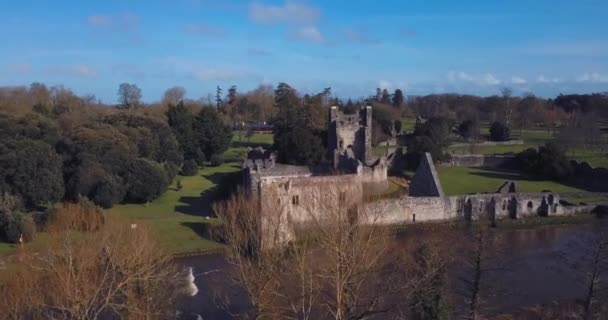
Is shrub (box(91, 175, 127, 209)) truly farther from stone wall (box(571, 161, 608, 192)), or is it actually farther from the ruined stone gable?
stone wall (box(571, 161, 608, 192))

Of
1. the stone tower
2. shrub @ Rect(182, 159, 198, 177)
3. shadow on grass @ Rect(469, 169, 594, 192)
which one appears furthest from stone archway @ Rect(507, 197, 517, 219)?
shrub @ Rect(182, 159, 198, 177)

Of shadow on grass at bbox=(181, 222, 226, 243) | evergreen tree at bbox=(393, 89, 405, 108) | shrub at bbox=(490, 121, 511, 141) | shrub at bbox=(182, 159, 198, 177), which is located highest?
evergreen tree at bbox=(393, 89, 405, 108)

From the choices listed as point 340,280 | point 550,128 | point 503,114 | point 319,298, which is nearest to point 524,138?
point 550,128

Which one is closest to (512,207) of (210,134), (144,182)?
(144,182)

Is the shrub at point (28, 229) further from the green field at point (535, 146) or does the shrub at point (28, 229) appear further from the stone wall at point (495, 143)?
the stone wall at point (495, 143)

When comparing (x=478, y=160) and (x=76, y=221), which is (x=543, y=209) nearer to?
(x=478, y=160)

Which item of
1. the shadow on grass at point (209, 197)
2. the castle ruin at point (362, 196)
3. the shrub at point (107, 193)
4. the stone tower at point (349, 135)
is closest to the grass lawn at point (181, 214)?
the shadow on grass at point (209, 197)

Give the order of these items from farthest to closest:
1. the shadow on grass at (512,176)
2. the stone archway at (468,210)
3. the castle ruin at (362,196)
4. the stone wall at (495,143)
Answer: the stone wall at (495,143), the shadow on grass at (512,176), the stone archway at (468,210), the castle ruin at (362,196)
